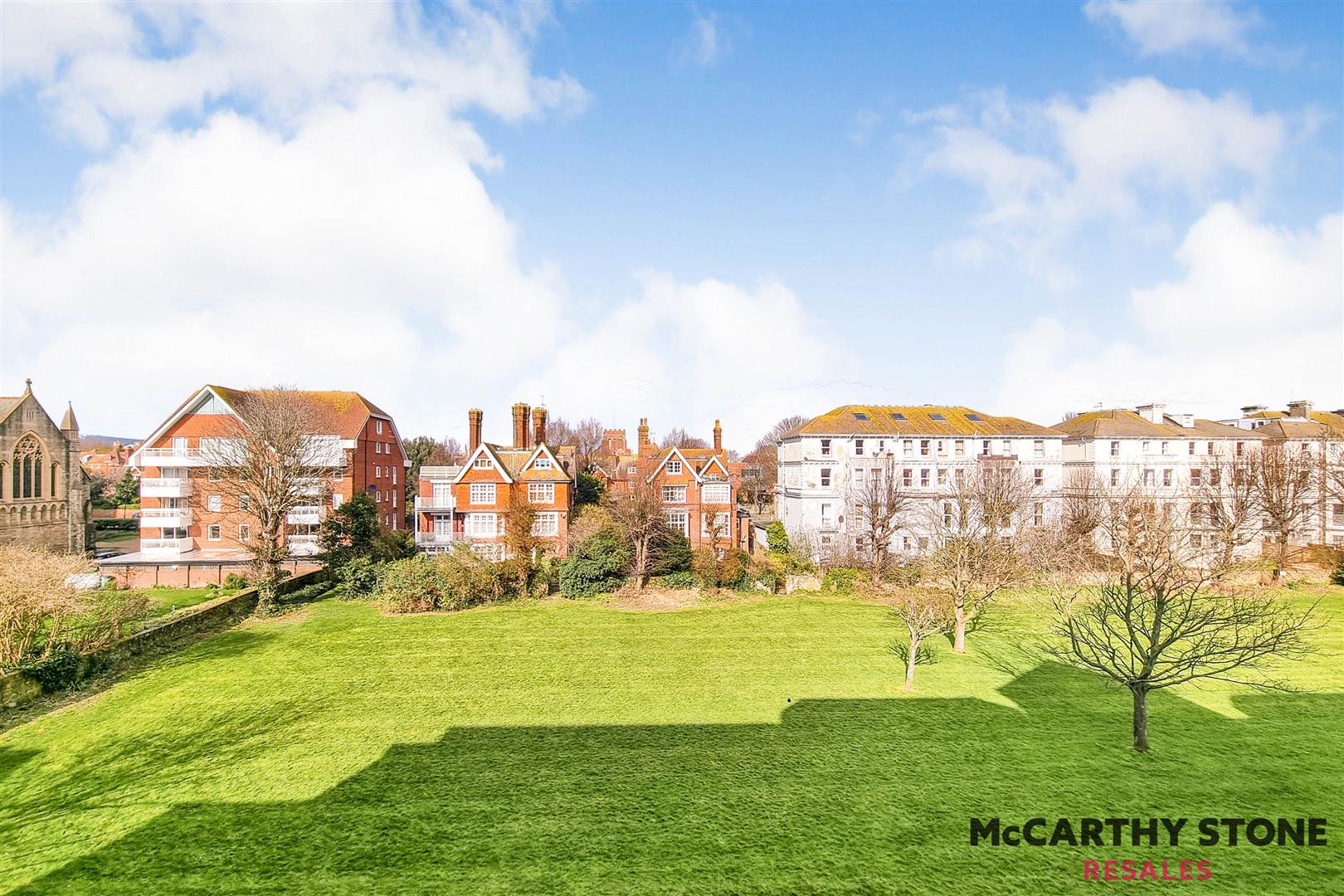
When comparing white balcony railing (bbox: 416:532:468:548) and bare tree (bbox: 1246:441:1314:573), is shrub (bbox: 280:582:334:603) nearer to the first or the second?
white balcony railing (bbox: 416:532:468:548)

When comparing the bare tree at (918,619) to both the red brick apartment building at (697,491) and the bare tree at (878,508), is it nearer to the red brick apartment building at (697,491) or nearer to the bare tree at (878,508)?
the bare tree at (878,508)

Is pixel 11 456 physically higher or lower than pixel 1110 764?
higher

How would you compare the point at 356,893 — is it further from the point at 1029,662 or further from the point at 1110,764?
the point at 1029,662

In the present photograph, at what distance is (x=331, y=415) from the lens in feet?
143

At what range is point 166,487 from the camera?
1549 inches

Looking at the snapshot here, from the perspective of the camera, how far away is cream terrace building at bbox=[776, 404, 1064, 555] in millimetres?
40188

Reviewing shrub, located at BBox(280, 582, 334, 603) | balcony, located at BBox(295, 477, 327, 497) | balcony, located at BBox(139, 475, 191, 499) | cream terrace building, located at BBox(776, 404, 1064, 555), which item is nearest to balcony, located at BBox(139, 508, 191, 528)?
balcony, located at BBox(139, 475, 191, 499)

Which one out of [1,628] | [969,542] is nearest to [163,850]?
[1,628]

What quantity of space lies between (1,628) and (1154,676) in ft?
109

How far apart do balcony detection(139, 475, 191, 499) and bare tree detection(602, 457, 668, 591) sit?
29831mm

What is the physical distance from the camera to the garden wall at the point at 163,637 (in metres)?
17.1

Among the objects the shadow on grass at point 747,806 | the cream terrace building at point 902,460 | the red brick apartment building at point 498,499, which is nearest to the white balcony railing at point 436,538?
the red brick apartment building at point 498,499

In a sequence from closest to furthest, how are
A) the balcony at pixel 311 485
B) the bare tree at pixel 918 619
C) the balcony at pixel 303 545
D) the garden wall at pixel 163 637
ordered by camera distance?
the garden wall at pixel 163 637 → the bare tree at pixel 918 619 → the balcony at pixel 311 485 → the balcony at pixel 303 545

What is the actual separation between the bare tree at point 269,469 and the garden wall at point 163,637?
3.63 ft
